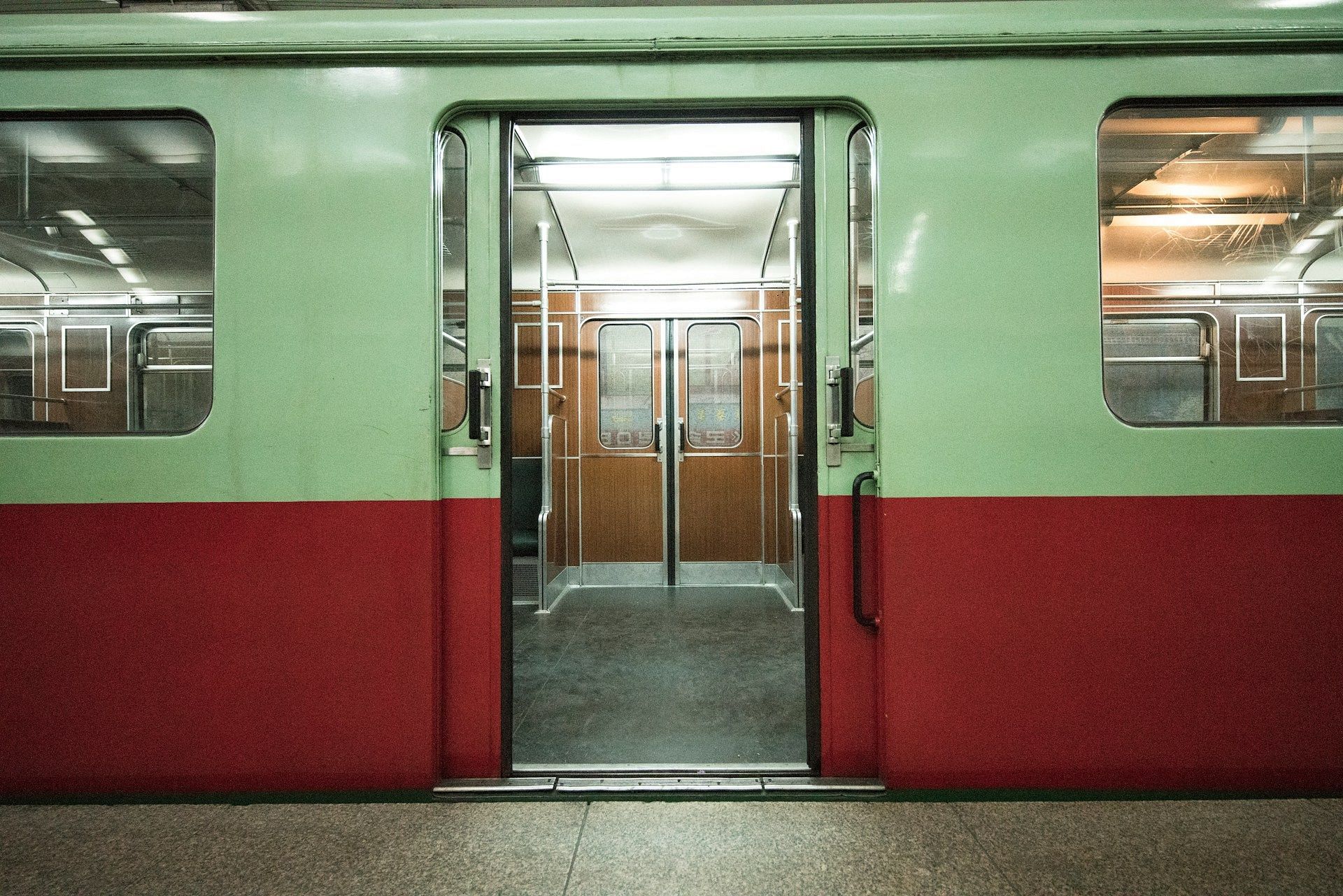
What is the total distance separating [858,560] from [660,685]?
1.39 metres

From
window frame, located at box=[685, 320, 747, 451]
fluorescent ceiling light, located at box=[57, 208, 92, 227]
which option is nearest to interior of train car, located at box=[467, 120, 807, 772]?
window frame, located at box=[685, 320, 747, 451]

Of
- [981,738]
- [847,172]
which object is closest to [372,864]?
[981,738]

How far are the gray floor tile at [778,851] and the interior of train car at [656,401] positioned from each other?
1.27 metres

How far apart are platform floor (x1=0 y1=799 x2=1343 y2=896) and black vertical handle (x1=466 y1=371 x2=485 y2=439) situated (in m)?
1.20

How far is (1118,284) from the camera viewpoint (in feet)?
6.95

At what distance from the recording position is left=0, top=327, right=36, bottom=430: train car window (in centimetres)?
193

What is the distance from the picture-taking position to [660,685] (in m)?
2.78

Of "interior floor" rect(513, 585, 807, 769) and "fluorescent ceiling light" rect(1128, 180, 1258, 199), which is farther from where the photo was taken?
"interior floor" rect(513, 585, 807, 769)

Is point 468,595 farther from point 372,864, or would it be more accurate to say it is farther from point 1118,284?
point 1118,284

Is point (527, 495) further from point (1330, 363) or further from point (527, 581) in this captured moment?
point (1330, 363)

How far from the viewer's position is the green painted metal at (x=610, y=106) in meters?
1.80

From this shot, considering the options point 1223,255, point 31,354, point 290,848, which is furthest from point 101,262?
point 1223,255

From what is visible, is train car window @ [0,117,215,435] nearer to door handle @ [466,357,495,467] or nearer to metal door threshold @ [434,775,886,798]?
door handle @ [466,357,495,467]

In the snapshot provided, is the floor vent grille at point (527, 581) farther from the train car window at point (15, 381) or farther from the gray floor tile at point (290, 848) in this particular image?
the train car window at point (15, 381)
